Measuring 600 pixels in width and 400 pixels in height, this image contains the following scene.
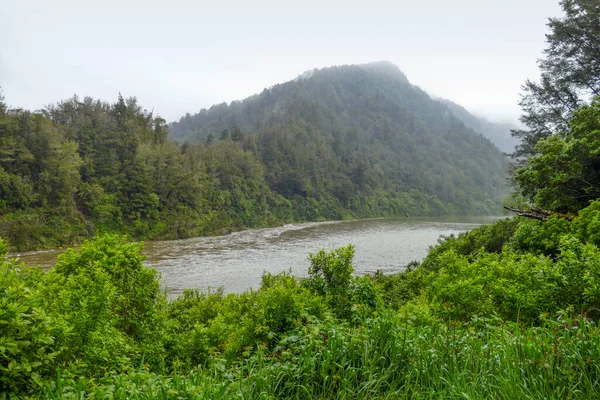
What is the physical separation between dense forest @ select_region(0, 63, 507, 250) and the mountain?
53cm

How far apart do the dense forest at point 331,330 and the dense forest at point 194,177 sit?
29.4 meters

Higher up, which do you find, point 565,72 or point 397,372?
point 565,72

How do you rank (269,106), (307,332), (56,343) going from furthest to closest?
(269,106), (307,332), (56,343)

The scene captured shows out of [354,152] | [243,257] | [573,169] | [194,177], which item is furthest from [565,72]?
[354,152]

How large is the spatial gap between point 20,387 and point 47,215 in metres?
37.2

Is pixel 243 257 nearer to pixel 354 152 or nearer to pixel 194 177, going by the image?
pixel 194 177

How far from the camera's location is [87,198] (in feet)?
128

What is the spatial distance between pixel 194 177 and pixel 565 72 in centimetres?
4346

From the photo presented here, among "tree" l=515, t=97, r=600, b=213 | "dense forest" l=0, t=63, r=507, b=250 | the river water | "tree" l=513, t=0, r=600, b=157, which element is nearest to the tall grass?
"tree" l=515, t=97, r=600, b=213

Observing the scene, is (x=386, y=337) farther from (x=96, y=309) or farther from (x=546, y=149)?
(x=546, y=149)

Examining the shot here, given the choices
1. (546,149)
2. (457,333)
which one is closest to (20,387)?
(457,333)

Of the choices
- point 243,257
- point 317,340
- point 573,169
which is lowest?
point 243,257

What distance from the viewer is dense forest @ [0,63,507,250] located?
33.8 m

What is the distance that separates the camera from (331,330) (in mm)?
4285
